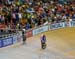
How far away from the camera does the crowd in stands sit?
2694 cm

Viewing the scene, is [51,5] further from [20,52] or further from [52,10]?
[20,52]

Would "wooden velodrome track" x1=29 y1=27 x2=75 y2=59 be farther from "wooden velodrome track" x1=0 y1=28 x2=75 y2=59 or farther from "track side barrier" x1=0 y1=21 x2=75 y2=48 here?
"track side barrier" x1=0 y1=21 x2=75 y2=48

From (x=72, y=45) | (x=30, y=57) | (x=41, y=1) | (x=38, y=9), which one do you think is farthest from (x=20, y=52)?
(x=41, y=1)

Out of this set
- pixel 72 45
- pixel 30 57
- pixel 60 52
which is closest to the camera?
pixel 30 57

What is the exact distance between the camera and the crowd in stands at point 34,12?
1061 inches

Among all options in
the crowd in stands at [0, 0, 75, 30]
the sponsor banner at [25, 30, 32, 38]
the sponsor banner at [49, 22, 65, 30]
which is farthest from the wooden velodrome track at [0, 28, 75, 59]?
the sponsor banner at [49, 22, 65, 30]

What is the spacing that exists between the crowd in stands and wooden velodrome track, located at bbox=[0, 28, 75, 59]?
1899mm

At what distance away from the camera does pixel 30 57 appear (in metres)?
21.9

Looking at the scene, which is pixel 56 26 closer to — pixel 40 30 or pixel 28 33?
pixel 40 30

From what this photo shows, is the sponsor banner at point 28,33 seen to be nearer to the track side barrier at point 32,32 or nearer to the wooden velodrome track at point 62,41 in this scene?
the track side barrier at point 32,32

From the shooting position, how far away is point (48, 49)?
2402 cm

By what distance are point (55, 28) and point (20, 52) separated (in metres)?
9.08

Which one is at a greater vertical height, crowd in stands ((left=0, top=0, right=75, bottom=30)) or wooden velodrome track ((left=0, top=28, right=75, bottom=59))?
crowd in stands ((left=0, top=0, right=75, bottom=30))

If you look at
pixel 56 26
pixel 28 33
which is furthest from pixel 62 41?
pixel 56 26
